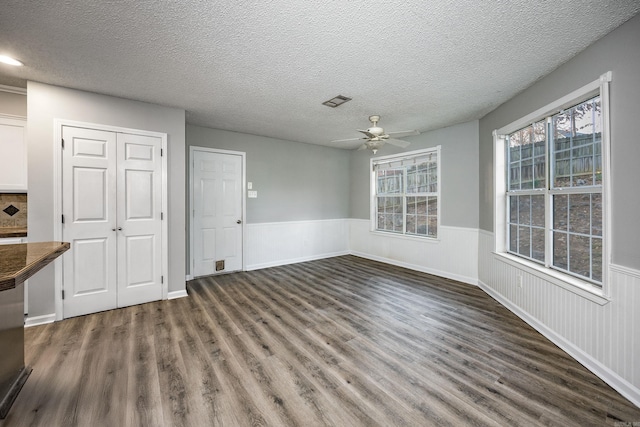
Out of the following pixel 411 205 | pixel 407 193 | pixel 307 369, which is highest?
pixel 407 193

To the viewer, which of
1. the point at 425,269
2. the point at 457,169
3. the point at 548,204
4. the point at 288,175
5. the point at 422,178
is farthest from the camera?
the point at 288,175

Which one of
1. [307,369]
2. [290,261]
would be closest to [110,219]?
[307,369]

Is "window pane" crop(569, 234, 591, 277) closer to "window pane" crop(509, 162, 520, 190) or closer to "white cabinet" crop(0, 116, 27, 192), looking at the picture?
"window pane" crop(509, 162, 520, 190)

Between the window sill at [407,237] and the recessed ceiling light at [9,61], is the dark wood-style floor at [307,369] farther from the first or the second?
the recessed ceiling light at [9,61]

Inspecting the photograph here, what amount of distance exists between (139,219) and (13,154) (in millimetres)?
1480

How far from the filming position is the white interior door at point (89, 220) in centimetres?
311

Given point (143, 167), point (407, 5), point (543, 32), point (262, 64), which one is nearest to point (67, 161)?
point (143, 167)

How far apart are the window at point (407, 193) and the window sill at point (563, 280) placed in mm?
1826

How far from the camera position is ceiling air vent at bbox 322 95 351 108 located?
3394mm

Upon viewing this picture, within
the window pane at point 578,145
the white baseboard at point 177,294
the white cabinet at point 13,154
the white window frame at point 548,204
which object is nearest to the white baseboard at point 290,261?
the white baseboard at point 177,294

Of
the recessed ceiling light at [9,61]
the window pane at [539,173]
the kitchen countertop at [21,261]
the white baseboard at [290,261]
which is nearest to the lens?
the kitchen countertop at [21,261]

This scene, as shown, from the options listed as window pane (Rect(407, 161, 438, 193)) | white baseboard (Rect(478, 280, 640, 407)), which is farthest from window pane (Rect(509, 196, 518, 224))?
window pane (Rect(407, 161, 438, 193))

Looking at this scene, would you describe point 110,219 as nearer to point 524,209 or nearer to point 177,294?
point 177,294

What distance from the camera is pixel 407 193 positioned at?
5.48 m
